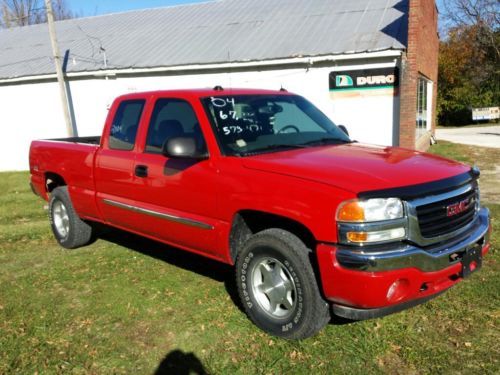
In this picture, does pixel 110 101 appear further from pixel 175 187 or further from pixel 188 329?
pixel 188 329

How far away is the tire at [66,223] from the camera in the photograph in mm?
5984

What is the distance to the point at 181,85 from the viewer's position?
562 inches

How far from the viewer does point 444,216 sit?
10.9ft

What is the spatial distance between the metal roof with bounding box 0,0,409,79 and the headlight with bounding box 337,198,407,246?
30.9 ft

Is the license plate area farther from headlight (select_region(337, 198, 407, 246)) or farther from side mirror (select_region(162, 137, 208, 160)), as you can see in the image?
side mirror (select_region(162, 137, 208, 160))

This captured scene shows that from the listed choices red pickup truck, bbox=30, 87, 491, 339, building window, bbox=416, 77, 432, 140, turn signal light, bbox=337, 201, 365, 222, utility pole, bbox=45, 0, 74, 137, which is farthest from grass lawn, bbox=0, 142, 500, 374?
utility pole, bbox=45, 0, 74, 137

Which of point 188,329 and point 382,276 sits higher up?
point 382,276

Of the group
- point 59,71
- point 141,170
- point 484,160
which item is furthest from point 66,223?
point 484,160

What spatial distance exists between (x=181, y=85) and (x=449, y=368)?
12247mm

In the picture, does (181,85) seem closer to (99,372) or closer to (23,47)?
(23,47)

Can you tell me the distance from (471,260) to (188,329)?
7.23 ft

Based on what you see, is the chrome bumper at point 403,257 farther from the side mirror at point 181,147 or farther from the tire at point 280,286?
the side mirror at point 181,147

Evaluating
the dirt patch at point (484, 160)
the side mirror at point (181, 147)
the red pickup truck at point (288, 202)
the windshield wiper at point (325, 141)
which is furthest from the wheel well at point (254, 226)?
the dirt patch at point (484, 160)

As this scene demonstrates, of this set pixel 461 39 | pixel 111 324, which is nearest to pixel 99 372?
pixel 111 324
